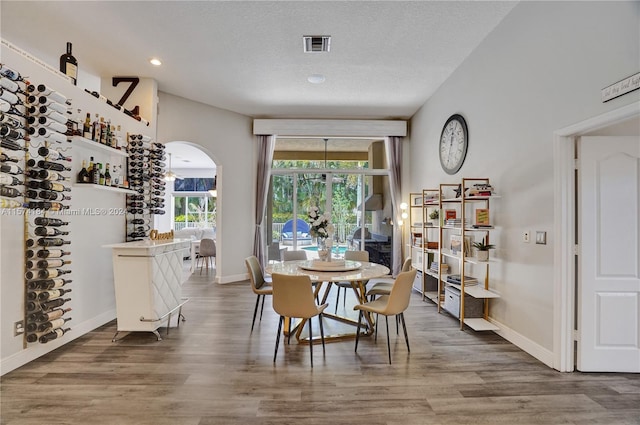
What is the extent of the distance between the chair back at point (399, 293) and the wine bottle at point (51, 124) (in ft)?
10.9

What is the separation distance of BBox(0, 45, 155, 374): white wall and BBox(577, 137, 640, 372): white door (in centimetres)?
470

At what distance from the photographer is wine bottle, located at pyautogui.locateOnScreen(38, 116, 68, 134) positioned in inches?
105

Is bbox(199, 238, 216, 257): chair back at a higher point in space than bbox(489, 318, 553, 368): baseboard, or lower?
higher

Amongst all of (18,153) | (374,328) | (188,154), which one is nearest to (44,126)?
(18,153)

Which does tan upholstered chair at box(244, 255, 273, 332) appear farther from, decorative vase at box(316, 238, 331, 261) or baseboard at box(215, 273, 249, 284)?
baseboard at box(215, 273, 249, 284)

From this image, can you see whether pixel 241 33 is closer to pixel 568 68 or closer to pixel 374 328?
pixel 568 68

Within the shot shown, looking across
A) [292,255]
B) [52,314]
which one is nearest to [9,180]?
[52,314]

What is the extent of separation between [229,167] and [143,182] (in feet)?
6.56

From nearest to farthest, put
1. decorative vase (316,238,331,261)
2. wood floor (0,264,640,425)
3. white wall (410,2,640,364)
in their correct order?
wood floor (0,264,640,425) → white wall (410,2,640,364) → decorative vase (316,238,331,261)

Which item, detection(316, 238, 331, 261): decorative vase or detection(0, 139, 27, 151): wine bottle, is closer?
detection(0, 139, 27, 151): wine bottle

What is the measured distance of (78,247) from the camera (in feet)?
10.8

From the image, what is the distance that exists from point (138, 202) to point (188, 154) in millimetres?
5366

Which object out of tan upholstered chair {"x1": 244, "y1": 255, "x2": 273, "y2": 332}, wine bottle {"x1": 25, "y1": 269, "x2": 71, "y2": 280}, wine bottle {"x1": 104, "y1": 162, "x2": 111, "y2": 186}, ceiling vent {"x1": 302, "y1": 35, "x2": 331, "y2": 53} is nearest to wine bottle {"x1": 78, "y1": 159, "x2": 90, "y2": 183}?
wine bottle {"x1": 104, "y1": 162, "x2": 111, "y2": 186}

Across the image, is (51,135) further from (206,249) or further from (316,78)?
(206,249)
